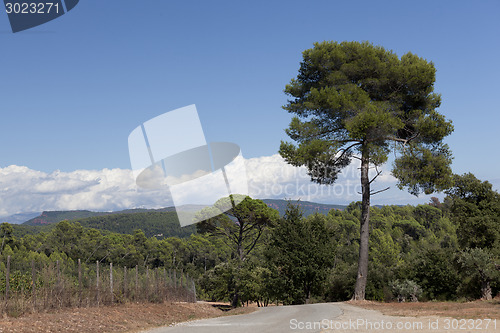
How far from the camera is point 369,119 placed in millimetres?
19234

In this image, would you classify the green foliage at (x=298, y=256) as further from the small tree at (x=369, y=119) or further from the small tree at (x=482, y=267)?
the small tree at (x=482, y=267)

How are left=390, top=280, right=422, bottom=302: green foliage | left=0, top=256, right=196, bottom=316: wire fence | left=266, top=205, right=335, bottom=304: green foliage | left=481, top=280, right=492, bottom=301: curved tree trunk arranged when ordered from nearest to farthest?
left=0, top=256, right=196, bottom=316: wire fence, left=481, top=280, right=492, bottom=301: curved tree trunk, left=390, top=280, right=422, bottom=302: green foliage, left=266, top=205, right=335, bottom=304: green foliage

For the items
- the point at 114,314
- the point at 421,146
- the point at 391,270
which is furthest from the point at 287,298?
the point at 114,314

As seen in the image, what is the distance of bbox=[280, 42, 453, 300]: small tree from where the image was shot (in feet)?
64.9

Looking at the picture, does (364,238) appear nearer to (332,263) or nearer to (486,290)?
(486,290)

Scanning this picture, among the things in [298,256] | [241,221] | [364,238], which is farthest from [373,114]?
[241,221]

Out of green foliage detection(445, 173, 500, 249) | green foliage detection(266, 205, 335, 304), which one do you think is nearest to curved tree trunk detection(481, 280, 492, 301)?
green foliage detection(445, 173, 500, 249)

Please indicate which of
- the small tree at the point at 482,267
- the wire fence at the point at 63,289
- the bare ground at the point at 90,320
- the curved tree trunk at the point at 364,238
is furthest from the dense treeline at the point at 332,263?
the bare ground at the point at 90,320

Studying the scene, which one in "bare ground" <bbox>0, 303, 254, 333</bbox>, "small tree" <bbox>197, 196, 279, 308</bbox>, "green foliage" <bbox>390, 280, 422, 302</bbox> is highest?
"small tree" <bbox>197, 196, 279, 308</bbox>

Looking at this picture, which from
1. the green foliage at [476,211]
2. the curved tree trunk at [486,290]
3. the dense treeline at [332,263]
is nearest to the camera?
the curved tree trunk at [486,290]

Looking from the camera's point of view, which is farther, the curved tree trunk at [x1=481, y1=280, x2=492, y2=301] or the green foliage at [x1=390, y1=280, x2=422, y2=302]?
the green foliage at [x1=390, y1=280, x2=422, y2=302]

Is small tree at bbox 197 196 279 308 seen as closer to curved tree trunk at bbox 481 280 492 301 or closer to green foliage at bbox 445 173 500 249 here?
green foliage at bbox 445 173 500 249

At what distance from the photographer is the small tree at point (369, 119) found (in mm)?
19781

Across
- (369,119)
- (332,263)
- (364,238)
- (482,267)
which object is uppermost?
(369,119)
